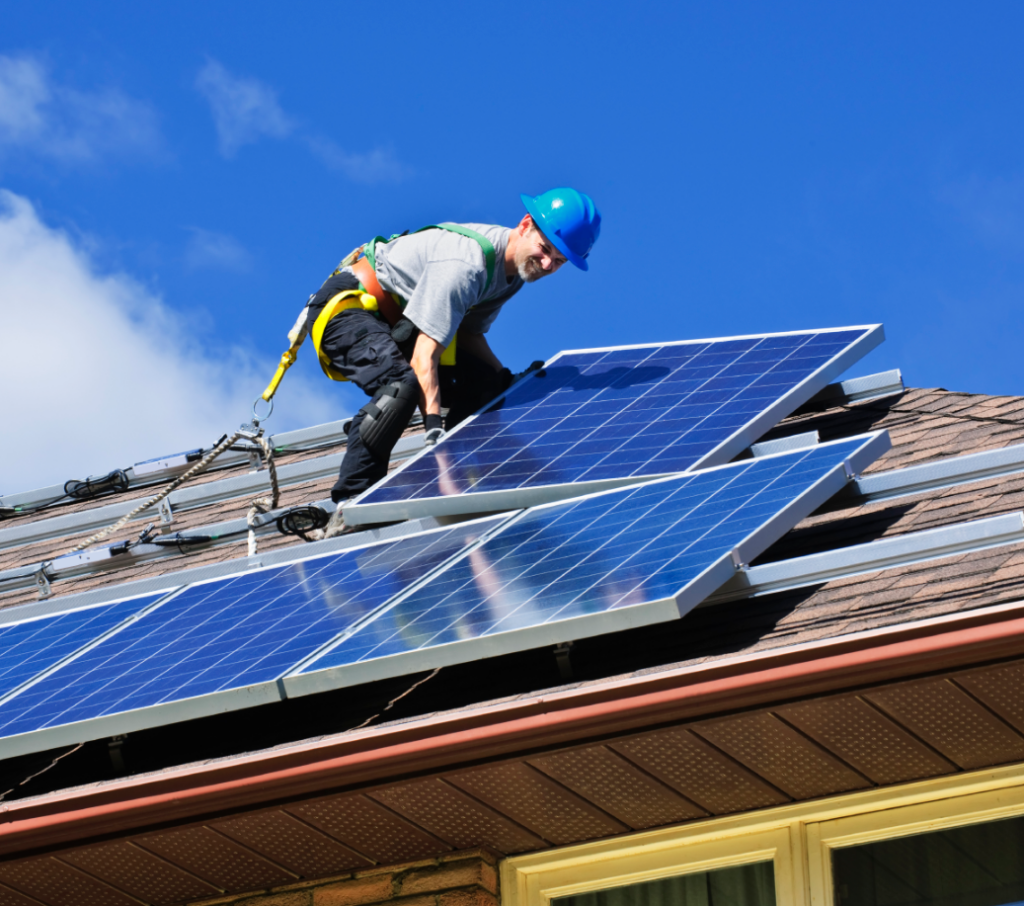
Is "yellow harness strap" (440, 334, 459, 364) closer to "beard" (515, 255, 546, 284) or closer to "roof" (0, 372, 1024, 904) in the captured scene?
"beard" (515, 255, 546, 284)

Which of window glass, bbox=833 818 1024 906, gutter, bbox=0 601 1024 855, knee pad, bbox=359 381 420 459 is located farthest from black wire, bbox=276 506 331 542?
window glass, bbox=833 818 1024 906

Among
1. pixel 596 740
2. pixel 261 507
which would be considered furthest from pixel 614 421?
pixel 596 740

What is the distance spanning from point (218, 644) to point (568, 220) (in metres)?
3.38

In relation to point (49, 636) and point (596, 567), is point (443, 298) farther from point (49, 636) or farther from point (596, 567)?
point (49, 636)

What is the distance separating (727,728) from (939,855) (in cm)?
91

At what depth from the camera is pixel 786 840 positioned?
206 inches

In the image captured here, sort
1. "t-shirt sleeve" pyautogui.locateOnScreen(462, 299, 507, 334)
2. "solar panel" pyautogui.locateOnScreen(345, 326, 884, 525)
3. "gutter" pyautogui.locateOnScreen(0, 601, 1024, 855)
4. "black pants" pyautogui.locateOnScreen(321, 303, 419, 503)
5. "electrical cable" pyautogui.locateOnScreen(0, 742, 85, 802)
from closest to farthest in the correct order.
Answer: "gutter" pyautogui.locateOnScreen(0, 601, 1024, 855), "electrical cable" pyautogui.locateOnScreen(0, 742, 85, 802), "solar panel" pyautogui.locateOnScreen(345, 326, 884, 525), "black pants" pyautogui.locateOnScreen(321, 303, 419, 503), "t-shirt sleeve" pyautogui.locateOnScreen(462, 299, 507, 334)

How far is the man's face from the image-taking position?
27.0 ft

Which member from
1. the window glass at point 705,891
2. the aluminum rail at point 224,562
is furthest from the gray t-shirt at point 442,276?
the window glass at point 705,891

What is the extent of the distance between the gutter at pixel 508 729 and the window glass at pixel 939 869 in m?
0.71

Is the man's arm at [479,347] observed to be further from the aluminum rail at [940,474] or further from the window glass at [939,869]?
the window glass at [939,869]

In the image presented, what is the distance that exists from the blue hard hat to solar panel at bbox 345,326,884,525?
98 cm

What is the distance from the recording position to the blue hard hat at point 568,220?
816cm

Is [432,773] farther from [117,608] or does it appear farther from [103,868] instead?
[117,608]
